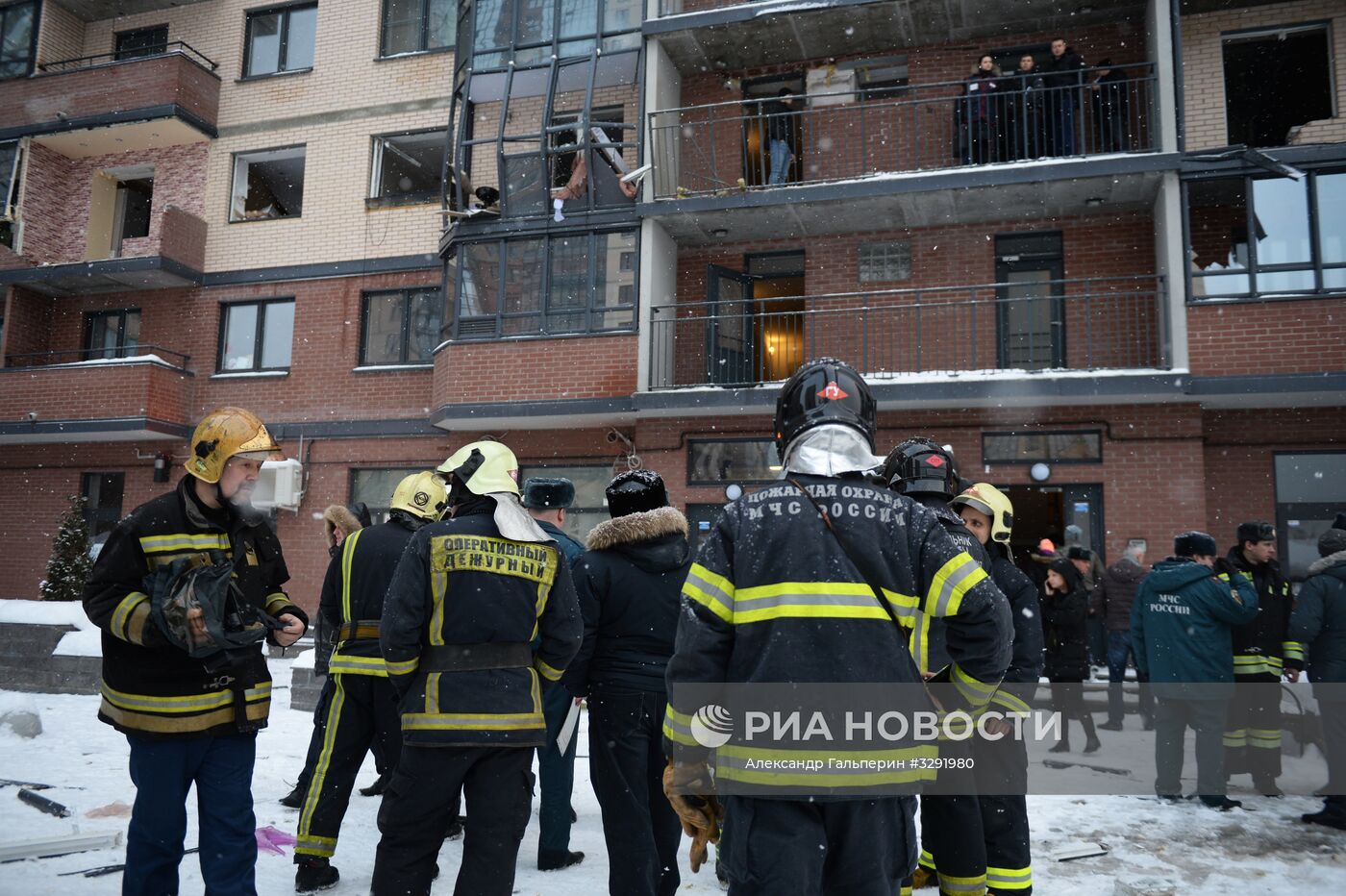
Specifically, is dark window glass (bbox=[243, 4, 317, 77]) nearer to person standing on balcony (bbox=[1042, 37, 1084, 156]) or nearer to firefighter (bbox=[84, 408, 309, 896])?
person standing on balcony (bbox=[1042, 37, 1084, 156])

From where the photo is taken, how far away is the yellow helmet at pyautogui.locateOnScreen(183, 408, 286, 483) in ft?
11.8

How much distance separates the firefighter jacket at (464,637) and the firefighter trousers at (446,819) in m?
0.09

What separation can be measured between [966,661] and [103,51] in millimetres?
22532

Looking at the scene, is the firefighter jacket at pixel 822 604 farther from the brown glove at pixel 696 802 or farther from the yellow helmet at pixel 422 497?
the yellow helmet at pixel 422 497

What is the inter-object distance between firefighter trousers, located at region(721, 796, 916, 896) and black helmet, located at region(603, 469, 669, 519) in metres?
2.13

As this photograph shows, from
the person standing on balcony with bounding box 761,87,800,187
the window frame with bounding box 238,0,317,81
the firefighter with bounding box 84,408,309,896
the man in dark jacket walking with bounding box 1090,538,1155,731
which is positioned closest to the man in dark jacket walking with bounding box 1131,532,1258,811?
the man in dark jacket walking with bounding box 1090,538,1155,731

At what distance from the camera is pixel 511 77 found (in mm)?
14594

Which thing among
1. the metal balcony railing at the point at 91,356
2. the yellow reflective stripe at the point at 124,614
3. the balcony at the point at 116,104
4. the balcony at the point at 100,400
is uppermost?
the balcony at the point at 116,104

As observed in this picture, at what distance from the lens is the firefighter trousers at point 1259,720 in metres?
6.73

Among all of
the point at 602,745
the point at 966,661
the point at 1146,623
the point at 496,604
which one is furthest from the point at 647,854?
the point at 1146,623

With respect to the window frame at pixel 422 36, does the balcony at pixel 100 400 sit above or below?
below

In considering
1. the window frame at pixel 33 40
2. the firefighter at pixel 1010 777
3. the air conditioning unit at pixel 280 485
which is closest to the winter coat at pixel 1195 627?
the firefighter at pixel 1010 777

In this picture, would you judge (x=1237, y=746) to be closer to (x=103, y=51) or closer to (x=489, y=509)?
(x=489, y=509)

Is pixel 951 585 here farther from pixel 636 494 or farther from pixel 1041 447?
pixel 1041 447
